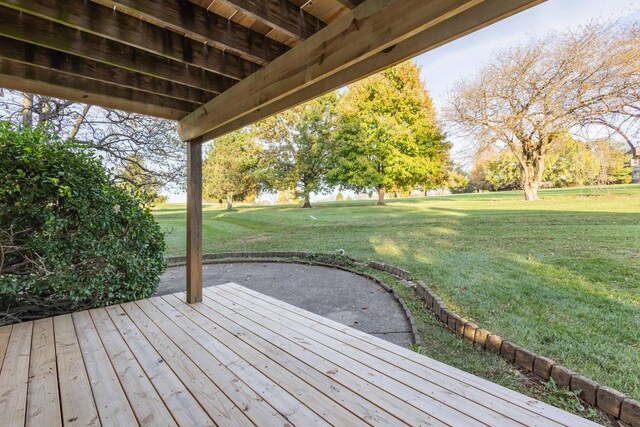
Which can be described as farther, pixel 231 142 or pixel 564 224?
pixel 231 142

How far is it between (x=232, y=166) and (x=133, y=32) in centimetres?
1501

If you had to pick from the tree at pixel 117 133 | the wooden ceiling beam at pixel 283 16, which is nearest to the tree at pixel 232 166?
the tree at pixel 117 133

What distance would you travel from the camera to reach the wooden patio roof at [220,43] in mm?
1213

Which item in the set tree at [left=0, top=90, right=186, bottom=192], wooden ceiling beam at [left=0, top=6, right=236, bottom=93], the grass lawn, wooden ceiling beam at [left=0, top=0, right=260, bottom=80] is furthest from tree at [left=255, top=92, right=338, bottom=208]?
wooden ceiling beam at [left=0, top=0, right=260, bottom=80]

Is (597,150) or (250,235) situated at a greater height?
(597,150)

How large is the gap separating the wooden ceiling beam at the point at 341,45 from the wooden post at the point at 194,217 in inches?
33.1

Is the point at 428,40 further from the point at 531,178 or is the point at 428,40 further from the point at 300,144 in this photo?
the point at 300,144

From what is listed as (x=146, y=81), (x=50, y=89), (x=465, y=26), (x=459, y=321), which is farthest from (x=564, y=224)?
(x=50, y=89)

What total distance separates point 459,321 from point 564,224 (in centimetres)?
610

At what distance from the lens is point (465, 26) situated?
44.3 inches

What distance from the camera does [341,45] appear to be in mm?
1379

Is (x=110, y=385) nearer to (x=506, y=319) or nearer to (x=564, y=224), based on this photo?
(x=506, y=319)

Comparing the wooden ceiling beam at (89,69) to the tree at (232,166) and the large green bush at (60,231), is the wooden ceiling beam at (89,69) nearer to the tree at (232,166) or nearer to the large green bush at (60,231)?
the large green bush at (60,231)

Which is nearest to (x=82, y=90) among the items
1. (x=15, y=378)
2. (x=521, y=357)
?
(x=15, y=378)
